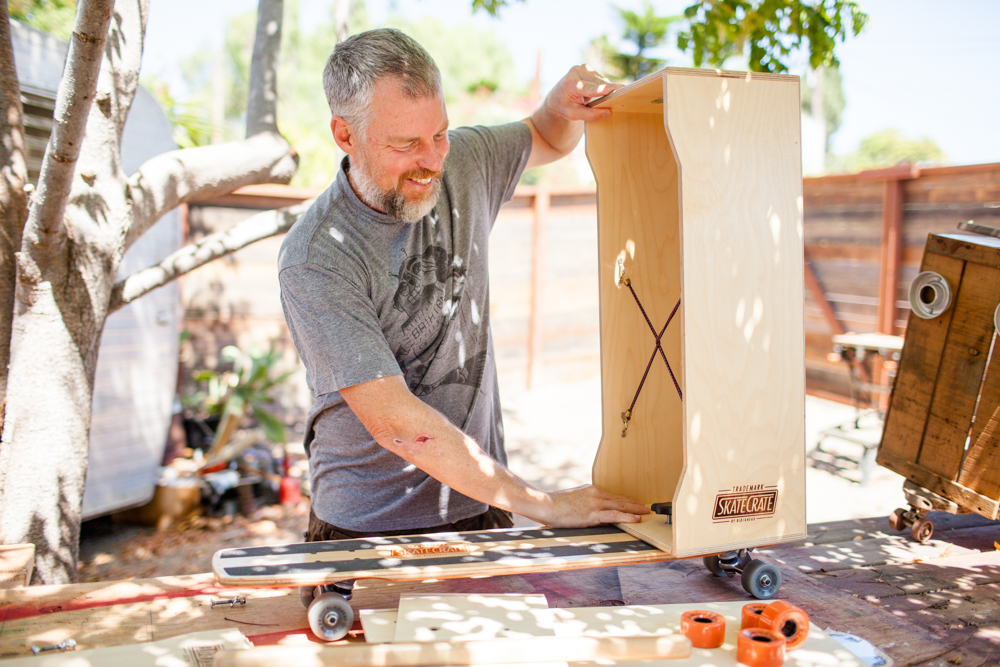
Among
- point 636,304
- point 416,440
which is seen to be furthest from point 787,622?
point 636,304

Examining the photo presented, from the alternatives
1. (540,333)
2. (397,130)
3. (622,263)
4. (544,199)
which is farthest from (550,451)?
(397,130)

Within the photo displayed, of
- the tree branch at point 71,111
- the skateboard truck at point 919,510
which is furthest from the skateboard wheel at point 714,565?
the tree branch at point 71,111

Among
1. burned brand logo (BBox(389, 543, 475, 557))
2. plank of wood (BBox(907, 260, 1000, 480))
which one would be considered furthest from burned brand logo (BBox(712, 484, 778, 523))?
plank of wood (BBox(907, 260, 1000, 480))

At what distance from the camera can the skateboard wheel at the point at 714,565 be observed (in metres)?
1.98

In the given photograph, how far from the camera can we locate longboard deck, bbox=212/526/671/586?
1.61 m

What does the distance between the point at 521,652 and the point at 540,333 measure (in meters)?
7.72

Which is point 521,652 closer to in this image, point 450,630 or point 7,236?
point 450,630

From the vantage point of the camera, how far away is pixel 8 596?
5.73 ft

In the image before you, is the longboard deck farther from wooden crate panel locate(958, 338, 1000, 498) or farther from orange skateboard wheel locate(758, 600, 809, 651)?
wooden crate panel locate(958, 338, 1000, 498)

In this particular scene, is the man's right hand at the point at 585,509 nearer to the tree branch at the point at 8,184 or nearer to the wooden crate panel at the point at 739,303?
the wooden crate panel at the point at 739,303

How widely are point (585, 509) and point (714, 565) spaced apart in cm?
39

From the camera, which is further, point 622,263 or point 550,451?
point 550,451

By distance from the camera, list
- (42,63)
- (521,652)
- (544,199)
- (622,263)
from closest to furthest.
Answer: (521,652)
(622,263)
(42,63)
(544,199)

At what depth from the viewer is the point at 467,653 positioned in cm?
142
